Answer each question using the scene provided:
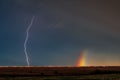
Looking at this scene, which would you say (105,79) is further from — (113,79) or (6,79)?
(6,79)

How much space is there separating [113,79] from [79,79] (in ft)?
20.7

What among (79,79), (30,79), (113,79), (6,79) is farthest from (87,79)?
(6,79)

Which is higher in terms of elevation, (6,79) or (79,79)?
(6,79)

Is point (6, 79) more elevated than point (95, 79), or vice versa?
point (6, 79)

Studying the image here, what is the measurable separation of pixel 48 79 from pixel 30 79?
3271 mm

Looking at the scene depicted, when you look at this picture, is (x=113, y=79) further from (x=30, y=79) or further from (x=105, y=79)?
(x=30, y=79)

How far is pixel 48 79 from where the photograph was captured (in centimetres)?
5466

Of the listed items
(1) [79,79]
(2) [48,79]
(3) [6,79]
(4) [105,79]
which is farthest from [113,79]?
(3) [6,79]

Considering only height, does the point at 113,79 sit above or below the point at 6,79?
below

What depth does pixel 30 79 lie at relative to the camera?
54.5 meters

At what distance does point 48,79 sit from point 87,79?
23.8 feet

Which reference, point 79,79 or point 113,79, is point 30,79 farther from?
point 113,79

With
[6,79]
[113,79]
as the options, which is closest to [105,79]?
[113,79]

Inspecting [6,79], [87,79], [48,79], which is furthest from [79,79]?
[6,79]
